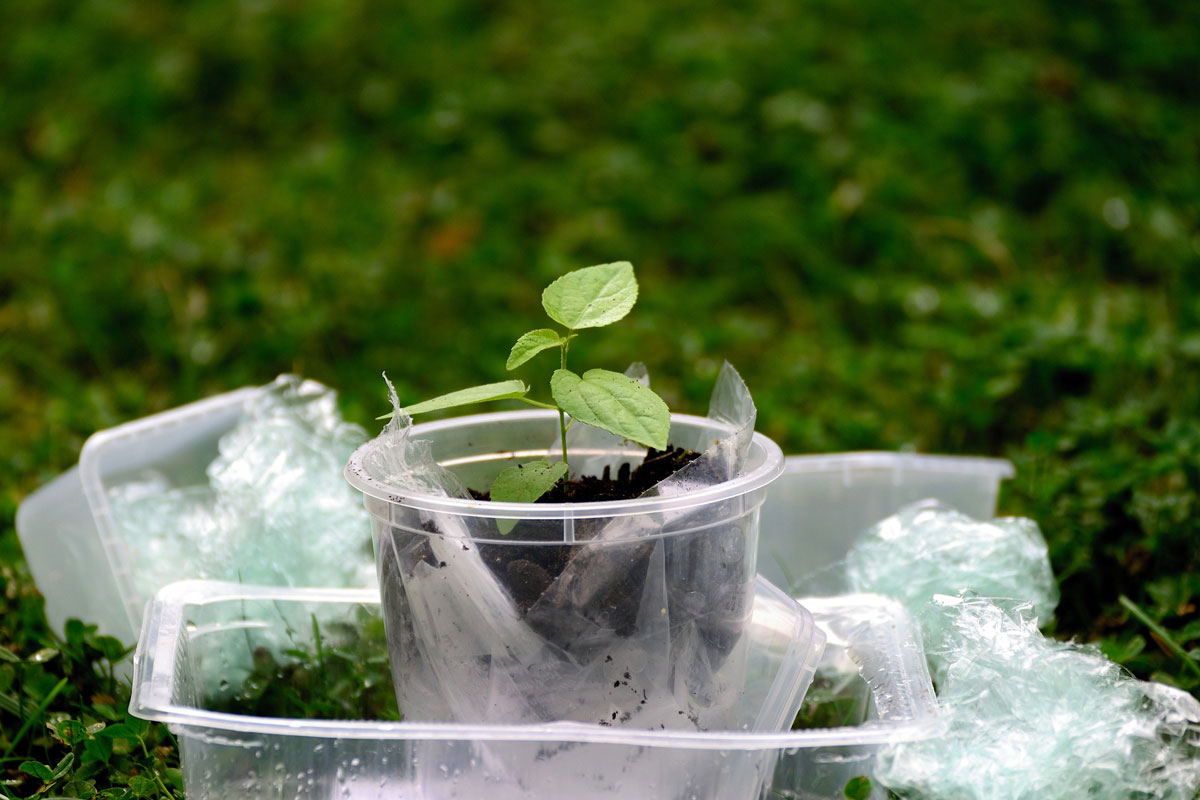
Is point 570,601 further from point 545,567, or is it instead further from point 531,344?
point 531,344

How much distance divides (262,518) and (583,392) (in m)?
0.57

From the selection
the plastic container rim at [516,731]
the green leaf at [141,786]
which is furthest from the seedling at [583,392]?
the green leaf at [141,786]

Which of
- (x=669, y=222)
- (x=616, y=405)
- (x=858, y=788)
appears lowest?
→ (x=669, y=222)

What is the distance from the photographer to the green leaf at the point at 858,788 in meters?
0.96

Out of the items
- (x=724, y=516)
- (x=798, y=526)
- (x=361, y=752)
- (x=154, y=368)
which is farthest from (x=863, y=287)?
(x=361, y=752)

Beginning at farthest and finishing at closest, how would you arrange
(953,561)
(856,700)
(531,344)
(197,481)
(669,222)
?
(669,222) → (197,481) → (953,561) → (856,700) → (531,344)

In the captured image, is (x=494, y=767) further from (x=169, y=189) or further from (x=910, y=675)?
(x=169, y=189)

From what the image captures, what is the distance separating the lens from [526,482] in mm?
997

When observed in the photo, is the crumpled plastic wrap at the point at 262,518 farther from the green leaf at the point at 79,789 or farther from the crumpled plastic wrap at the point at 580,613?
the crumpled plastic wrap at the point at 580,613

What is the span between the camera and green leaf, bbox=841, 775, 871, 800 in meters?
0.96

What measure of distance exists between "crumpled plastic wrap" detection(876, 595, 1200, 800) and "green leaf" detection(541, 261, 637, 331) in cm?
47

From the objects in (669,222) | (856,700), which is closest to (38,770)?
(856,700)

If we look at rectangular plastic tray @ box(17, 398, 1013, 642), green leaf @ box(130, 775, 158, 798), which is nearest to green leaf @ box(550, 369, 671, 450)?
rectangular plastic tray @ box(17, 398, 1013, 642)

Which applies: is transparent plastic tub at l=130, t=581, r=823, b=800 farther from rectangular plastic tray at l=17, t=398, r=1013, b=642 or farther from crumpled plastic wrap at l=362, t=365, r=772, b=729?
rectangular plastic tray at l=17, t=398, r=1013, b=642
